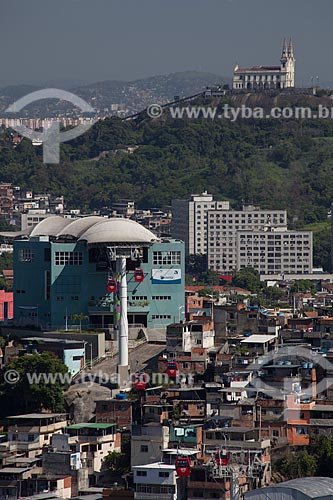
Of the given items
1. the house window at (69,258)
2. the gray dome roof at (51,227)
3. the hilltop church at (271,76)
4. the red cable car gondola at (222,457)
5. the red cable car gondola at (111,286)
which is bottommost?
the red cable car gondola at (222,457)

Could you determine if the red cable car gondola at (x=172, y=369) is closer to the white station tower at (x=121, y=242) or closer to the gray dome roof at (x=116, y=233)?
the white station tower at (x=121, y=242)

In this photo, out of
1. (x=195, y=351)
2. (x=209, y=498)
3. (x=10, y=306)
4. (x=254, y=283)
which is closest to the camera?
(x=209, y=498)

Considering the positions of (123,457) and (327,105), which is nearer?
(123,457)

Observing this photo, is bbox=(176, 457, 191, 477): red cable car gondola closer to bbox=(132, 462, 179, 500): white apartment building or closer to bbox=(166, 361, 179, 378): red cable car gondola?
bbox=(132, 462, 179, 500): white apartment building

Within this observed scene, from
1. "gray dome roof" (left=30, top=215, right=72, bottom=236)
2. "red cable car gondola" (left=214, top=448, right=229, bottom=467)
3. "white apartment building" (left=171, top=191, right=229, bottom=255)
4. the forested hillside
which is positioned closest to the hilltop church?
the forested hillside

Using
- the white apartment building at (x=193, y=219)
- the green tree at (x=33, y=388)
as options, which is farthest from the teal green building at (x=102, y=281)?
the white apartment building at (x=193, y=219)

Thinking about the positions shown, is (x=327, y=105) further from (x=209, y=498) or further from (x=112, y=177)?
(x=209, y=498)

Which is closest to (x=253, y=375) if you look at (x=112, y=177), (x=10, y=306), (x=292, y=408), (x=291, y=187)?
(x=292, y=408)
